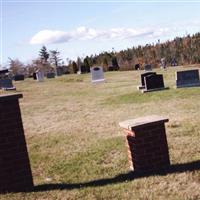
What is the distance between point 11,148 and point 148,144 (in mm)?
2128

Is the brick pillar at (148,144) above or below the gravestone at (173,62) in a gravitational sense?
above

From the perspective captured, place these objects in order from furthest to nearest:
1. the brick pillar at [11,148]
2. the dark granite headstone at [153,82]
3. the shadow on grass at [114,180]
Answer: the dark granite headstone at [153,82], the shadow on grass at [114,180], the brick pillar at [11,148]

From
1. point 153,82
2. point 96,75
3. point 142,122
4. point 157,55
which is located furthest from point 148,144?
point 157,55

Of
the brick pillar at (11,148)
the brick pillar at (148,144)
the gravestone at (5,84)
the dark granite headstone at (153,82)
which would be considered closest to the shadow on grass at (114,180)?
the brick pillar at (148,144)

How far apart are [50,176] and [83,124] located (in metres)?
5.43

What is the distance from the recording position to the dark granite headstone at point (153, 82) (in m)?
20.0

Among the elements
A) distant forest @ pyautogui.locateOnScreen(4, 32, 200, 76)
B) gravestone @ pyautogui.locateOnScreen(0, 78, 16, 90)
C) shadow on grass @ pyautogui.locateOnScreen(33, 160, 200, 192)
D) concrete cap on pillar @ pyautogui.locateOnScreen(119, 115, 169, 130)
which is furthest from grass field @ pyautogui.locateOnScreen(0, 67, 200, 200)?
distant forest @ pyautogui.locateOnScreen(4, 32, 200, 76)

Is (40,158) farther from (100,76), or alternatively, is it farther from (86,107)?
(100,76)

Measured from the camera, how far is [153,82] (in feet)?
66.0

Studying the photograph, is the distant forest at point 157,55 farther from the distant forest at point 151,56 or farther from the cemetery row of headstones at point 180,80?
the cemetery row of headstones at point 180,80

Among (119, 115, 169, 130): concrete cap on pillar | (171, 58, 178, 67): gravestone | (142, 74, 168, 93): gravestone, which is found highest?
(119, 115, 169, 130): concrete cap on pillar

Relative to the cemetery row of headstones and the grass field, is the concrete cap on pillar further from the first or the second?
the cemetery row of headstones

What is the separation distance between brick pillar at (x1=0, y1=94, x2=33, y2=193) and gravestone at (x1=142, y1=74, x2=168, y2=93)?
1377 centimetres

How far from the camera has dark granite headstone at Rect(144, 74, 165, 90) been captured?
19969mm
